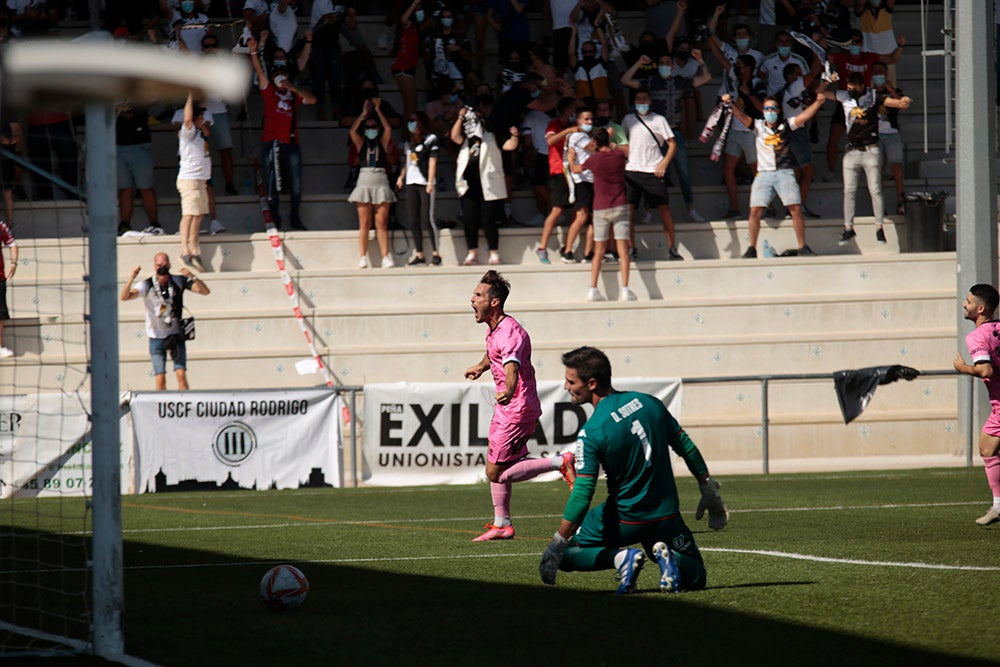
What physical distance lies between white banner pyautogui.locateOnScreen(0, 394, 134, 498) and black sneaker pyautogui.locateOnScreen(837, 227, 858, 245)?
12254 millimetres

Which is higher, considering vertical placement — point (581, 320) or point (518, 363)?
point (581, 320)

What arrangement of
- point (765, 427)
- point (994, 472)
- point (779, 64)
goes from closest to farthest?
point (994, 472) → point (765, 427) → point (779, 64)

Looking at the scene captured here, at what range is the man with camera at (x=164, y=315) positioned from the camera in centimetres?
2016

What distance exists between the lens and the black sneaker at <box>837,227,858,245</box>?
23.6 m

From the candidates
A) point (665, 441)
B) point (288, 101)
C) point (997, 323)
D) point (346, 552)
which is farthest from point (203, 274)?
point (665, 441)

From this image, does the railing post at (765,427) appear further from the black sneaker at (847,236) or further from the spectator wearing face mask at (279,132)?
the spectator wearing face mask at (279,132)

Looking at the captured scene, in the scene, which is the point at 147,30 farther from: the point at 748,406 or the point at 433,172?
the point at 748,406

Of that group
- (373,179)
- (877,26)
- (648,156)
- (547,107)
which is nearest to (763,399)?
(648,156)

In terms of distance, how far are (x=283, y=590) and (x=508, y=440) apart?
157 inches

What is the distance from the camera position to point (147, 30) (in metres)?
23.7

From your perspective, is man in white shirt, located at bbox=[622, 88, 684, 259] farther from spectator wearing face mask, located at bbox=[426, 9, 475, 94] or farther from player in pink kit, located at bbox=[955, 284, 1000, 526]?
player in pink kit, located at bbox=[955, 284, 1000, 526]

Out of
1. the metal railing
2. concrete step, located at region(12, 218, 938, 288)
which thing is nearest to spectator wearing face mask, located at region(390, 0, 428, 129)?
concrete step, located at region(12, 218, 938, 288)

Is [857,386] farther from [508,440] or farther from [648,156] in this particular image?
[648,156]

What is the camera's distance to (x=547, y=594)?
9.01 metres
